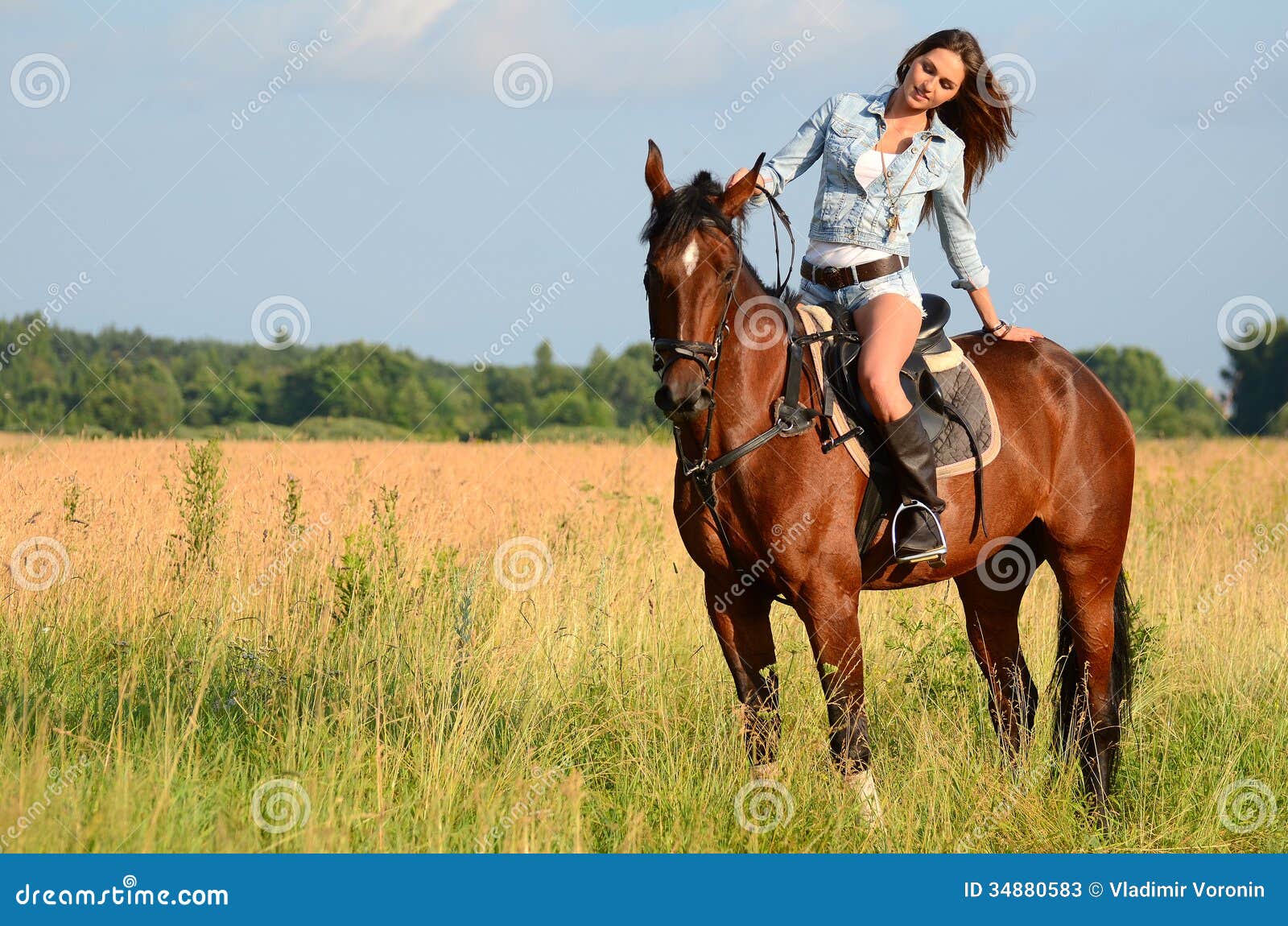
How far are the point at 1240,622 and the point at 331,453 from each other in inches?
442

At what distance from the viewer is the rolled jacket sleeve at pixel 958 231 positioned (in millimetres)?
4945

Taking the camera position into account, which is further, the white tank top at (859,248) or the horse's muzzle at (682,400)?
the white tank top at (859,248)

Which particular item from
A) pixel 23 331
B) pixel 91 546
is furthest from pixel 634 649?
pixel 23 331

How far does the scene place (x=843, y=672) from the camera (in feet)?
14.3

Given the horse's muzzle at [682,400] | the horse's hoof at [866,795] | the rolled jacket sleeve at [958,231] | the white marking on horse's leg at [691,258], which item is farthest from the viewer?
the rolled jacket sleeve at [958,231]

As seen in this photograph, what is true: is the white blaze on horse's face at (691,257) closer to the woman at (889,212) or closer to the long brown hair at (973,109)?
the woman at (889,212)

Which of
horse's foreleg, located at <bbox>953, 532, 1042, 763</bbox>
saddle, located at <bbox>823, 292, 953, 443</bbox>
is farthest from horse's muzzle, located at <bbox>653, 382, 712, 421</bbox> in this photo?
horse's foreleg, located at <bbox>953, 532, 1042, 763</bbox>

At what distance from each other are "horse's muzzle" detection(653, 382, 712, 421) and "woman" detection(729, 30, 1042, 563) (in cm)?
89

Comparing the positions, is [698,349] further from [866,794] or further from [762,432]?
[866,794]

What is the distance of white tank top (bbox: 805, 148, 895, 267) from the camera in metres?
4.58

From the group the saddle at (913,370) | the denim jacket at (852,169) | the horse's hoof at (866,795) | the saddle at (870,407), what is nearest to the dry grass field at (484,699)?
the horse's hoof at (866,795)

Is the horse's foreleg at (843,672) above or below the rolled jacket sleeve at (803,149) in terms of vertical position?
below

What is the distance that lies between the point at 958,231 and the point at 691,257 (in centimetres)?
179
